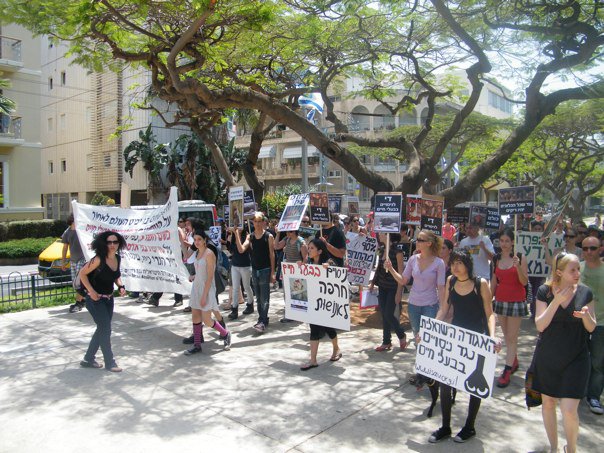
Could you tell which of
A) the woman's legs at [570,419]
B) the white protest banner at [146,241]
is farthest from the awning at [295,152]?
the woman's legs at [570,419]

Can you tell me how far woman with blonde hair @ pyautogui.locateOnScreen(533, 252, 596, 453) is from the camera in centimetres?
396

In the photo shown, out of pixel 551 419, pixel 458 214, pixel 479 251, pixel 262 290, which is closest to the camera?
pixel 551 419

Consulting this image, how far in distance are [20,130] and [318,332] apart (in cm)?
2534

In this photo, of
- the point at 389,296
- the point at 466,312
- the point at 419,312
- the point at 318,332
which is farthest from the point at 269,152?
the point at 466,312

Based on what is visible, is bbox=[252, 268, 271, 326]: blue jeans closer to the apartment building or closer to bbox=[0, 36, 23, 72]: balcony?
the apartment building

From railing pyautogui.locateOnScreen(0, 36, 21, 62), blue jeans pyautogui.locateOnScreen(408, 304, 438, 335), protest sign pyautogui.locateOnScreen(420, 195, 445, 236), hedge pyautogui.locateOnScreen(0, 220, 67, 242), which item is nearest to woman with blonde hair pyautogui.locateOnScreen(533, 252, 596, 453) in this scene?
blue jeans pyautogui.locateOnScreen(408, 304, 438, 335)

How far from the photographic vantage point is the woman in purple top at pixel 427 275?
18.6ft

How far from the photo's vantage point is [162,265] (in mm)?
8320

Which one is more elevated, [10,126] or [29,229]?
[10,126]

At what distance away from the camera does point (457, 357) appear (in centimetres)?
459

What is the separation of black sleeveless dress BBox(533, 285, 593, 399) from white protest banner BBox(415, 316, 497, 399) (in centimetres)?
39

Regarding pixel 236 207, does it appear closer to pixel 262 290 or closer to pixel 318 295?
pixel 262 290

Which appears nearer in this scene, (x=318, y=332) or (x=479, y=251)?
(x=318, y=332)

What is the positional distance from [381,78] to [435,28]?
2.51m
